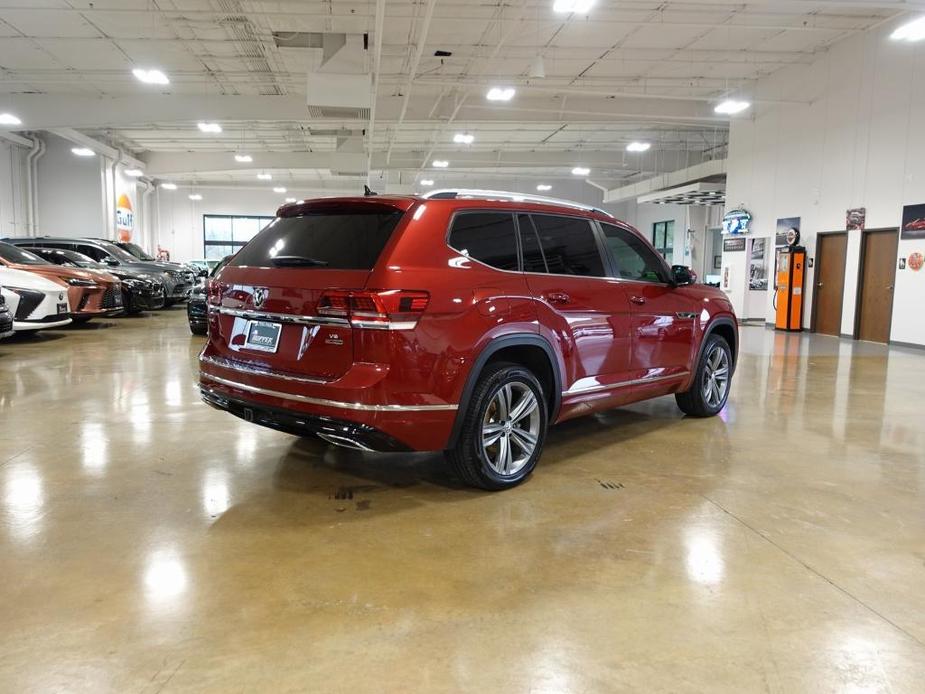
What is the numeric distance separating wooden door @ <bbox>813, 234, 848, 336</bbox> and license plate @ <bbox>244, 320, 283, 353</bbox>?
42.6 ft

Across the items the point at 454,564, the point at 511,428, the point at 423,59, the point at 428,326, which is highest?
the point at 423,59

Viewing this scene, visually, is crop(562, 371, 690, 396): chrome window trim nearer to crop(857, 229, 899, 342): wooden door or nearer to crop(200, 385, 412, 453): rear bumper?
crop(200, 385, 412, 453): rear bumper

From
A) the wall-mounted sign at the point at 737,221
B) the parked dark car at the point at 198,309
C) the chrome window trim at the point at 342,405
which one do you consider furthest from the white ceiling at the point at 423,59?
the chrome window trim at the point at 342,405

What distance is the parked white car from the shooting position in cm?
852

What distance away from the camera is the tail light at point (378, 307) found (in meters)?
2.84

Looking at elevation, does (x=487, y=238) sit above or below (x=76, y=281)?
above

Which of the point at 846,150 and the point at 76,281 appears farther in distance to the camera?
the point at 846,150

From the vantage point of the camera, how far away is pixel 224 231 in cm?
3366

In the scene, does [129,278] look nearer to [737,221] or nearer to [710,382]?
[710,382]

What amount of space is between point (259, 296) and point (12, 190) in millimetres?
20613

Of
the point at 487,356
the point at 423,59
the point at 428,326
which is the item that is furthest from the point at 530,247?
the point at 423,59

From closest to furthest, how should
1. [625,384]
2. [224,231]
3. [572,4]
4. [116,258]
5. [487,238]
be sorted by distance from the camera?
[487,238] < [625,384] < [572,4] < [116,258] < [224,231]

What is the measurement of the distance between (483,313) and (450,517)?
1008 millimetres

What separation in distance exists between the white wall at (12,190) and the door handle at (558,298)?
66.9 ft
